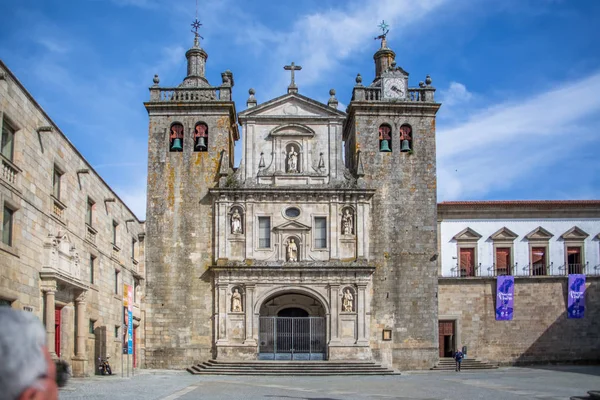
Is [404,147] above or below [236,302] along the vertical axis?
above

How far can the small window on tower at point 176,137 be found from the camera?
33.1 metres

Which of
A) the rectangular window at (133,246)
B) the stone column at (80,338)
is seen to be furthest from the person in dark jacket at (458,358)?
the stone column at (80,338)

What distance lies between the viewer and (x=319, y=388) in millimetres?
21797

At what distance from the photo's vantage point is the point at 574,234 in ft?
120

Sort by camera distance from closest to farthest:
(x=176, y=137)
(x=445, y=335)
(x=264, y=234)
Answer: (x=264, y=234) < (x=176, y=137) < (x=445, y=335)

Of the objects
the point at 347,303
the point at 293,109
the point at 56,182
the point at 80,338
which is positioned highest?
the point at 293,109

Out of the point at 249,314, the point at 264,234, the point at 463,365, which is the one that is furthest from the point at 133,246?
the point at 463,365

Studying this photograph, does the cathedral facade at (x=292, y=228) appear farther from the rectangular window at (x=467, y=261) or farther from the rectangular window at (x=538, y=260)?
the rectangular window at (x=538, y=260)

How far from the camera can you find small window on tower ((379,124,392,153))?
111 ft

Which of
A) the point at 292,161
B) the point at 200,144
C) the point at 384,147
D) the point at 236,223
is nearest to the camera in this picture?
the point at 236,223

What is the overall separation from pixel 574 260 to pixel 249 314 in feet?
53.8

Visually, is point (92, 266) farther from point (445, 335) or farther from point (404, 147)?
point (445, 335)

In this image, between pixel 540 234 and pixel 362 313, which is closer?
pixel 362 313

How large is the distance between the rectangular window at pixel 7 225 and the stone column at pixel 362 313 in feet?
57.2
